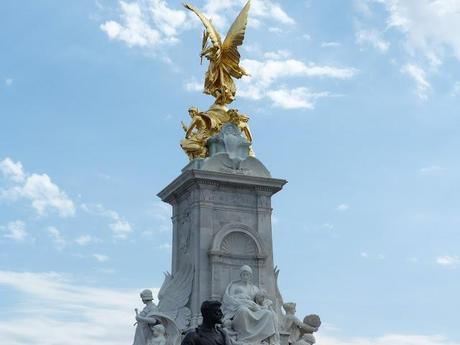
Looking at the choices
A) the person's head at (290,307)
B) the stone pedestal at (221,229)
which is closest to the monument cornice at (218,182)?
the stone pedestal at (221,229)

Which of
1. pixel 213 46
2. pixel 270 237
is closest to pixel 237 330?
pixel 270 237

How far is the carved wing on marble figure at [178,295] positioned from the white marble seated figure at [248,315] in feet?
3.35

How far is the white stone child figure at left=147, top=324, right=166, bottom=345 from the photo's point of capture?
652 inches

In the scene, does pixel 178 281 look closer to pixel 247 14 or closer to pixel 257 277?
pixel 257 277

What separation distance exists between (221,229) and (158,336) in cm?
301

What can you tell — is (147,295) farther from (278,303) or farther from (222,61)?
(222,61)

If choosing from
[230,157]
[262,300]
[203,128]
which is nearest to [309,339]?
[262,300]

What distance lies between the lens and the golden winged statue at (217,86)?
19531 mm

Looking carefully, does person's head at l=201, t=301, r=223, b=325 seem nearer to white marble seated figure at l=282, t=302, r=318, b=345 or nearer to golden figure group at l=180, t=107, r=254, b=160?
white marble seated figure at l=282, t=302, r=318, b=345

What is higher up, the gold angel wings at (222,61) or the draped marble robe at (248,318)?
the gold angel wings at (222,61)

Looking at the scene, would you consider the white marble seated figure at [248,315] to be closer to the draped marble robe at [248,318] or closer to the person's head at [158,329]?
the draped marble robe at [248,318]

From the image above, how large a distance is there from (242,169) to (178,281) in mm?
3130

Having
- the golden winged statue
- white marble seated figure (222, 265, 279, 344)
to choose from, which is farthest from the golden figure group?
white marble seated figure (222, 265, 279, 344)

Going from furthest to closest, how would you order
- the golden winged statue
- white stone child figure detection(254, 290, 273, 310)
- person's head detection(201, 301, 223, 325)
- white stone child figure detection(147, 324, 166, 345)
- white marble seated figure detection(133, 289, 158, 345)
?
the golden winged statue < white stone child figure detection(254, 290, 273, 310) < white marble seated figure detection(133, 289, 158, 345) < white stone child figure detection(147, 324, 166, 345) < person's head detection(201, 301, 223, 325)
